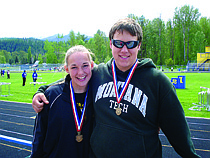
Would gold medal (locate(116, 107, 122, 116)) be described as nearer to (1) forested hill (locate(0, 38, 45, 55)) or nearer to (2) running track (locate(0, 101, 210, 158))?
(2) running track (locate(0, 101, 210, 158))

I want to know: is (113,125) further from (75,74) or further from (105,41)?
(105,41)

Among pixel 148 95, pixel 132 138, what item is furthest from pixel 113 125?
pixel 148 95

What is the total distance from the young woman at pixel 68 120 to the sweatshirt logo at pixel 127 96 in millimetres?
252

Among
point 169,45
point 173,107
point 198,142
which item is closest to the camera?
point 173,107

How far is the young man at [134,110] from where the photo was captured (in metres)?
1.73

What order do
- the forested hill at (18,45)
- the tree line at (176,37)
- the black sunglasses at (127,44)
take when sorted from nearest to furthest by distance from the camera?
the black sunglasses at (127,44) < the tree line at (176,37) < the forested hill at (18,45)

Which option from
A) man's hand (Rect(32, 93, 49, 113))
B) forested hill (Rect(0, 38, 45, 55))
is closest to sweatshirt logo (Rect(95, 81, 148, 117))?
man's hand (Rect(32, 93, 49, 113))

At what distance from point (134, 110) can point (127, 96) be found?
0.16 m

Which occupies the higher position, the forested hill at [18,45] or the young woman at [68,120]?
the forested hill at [18,45]

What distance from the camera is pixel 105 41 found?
2918 inches

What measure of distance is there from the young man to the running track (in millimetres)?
1840

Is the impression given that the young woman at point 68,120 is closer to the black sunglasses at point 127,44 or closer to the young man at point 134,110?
the young man at point 134,110

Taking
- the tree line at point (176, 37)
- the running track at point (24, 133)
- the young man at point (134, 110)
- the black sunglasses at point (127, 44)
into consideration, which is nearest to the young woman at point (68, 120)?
the young man at point (134, 110)

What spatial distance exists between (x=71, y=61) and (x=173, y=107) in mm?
1185
